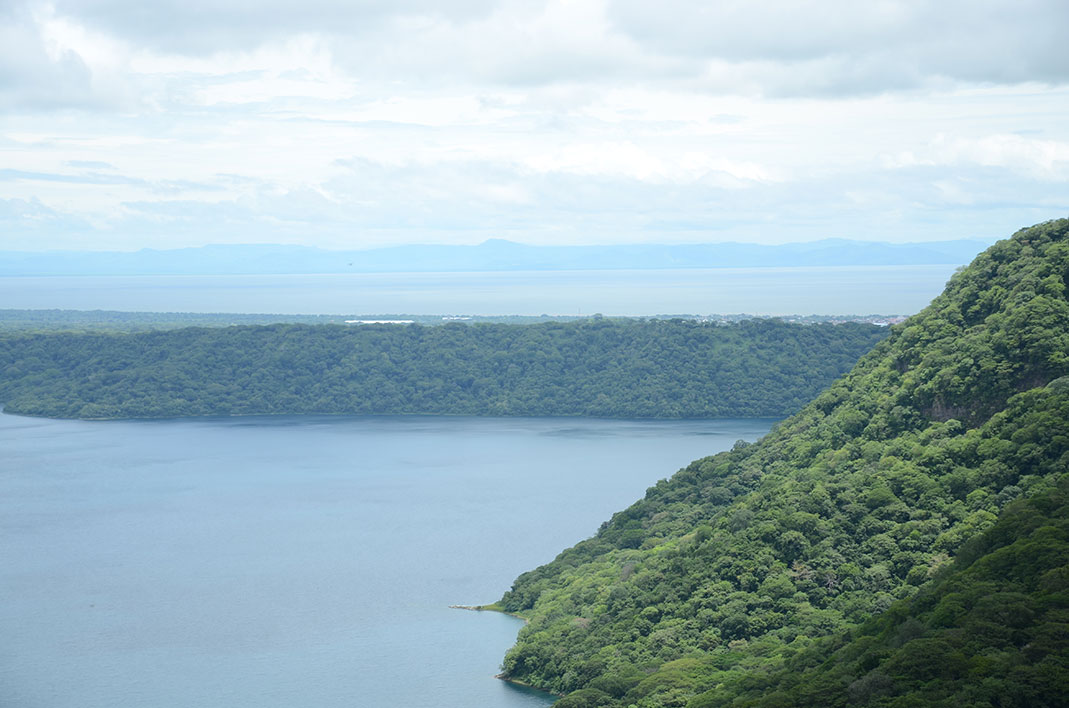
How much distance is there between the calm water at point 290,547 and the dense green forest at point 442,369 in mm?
6306

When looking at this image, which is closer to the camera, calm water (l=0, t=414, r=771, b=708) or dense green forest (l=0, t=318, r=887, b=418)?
calm water (l=0, t=414, r=771, b=708)

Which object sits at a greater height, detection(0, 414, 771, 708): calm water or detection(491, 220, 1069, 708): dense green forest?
detection(491, 220, 1069, 708): dense green forest

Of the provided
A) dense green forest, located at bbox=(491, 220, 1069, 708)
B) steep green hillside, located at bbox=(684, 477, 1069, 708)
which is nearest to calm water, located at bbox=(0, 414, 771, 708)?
dense green forest, located at bbox=(491, 220, 1069, 708)

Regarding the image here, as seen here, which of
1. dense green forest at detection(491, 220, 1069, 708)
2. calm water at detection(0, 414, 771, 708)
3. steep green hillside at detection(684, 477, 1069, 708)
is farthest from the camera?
calm water at detection(0, 414, 771, 708)

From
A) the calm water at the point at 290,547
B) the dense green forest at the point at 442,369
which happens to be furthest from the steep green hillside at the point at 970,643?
the dense green forest at the point at 442,369

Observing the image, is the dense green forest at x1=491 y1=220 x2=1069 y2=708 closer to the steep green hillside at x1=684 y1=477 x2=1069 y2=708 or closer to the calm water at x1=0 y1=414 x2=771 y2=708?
the steep green hillside at x1=684 y1=477 x2=1069 y2=708

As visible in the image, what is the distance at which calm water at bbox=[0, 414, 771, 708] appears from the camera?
119 feet

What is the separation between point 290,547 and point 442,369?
177 ft

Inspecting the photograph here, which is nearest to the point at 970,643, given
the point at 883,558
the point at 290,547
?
the point at 883,558

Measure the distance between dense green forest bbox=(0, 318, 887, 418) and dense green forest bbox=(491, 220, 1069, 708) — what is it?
175 feet

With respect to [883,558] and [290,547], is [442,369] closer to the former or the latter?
[290,547]

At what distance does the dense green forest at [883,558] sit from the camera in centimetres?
2213

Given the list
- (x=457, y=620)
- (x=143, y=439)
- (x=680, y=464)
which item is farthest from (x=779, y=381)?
(x=457, y=620)

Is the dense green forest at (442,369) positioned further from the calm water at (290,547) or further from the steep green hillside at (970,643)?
the steep green hillside at (970,643)
